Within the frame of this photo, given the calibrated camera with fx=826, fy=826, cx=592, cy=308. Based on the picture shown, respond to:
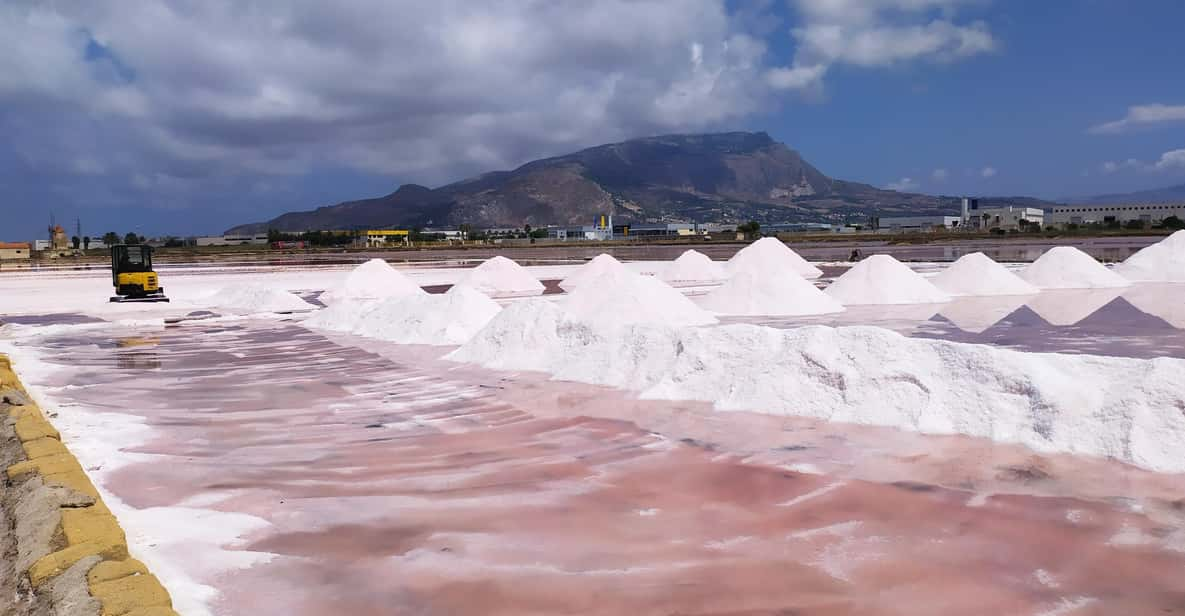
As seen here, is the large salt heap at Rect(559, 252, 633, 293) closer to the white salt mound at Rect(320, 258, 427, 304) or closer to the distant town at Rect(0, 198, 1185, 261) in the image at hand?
the white salt mound at Rect(320, 258, 427, 304)

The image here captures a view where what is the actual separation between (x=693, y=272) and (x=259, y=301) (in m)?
15.1

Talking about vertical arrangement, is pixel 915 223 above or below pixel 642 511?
above

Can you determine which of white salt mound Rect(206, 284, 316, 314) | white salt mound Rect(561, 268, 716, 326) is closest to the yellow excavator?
white salt mound Rect(206, 284, 316, 314)

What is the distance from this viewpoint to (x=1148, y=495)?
4855 millimetres

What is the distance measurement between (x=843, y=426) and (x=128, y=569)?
5.04 meters

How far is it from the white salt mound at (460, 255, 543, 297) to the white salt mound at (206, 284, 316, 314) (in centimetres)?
560

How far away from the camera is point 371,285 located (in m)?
22.6

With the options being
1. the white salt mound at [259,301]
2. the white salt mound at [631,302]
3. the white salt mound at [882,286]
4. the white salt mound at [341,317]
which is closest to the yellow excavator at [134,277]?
the white salt mound at [259,301]

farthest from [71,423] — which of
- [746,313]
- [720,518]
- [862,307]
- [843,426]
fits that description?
[862,307]

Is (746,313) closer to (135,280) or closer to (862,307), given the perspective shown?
(862,307)

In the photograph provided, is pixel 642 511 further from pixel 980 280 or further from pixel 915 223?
pixel 915 223

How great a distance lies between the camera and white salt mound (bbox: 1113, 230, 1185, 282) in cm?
2375

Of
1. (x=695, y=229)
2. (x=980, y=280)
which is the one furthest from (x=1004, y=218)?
(x=980, y=280)

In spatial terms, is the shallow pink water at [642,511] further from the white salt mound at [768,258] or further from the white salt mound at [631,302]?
the white salt mound at [768,258]
